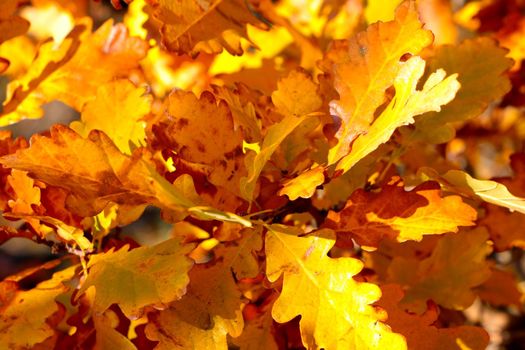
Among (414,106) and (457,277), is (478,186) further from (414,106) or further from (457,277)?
(457,277)

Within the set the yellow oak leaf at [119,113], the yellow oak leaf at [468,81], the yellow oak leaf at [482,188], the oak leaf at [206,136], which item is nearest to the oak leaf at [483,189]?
the yellow oak leaf at [482,188]

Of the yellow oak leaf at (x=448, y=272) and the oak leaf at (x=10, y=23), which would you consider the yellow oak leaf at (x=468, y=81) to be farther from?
the oak leaf at (x=10, y=23)

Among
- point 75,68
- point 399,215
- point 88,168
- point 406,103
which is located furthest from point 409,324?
point 75,68

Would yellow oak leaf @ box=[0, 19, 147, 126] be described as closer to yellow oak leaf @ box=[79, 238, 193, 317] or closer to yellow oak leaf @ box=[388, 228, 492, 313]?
yellow oak leaf @ box=[79, 238, 193, 317]

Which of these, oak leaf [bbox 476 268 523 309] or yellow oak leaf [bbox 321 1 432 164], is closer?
yellow oak leaf [bbox 321 1 432 164]

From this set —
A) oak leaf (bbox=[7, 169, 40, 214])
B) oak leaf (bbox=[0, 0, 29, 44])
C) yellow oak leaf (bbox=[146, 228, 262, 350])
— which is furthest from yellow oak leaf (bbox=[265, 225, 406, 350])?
oak leaf (bbox=[0, 0, 29, 44])
